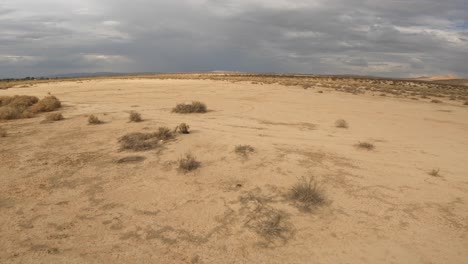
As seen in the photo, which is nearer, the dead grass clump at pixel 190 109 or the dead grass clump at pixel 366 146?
the dead grass clump at pixel 366 146

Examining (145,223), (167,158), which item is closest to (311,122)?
(167,158)

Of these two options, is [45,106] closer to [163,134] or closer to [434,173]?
[163,134]

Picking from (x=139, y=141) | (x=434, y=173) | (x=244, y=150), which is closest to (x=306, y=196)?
(x=244, y=150)

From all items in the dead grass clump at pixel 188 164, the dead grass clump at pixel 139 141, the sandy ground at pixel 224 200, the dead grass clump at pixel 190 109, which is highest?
the dead grass clump at pixel 190 109

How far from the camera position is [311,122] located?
13000 millimetres

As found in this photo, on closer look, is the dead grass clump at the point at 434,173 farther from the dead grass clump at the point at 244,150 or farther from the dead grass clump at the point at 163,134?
the dead grass clump at the point at 163,134

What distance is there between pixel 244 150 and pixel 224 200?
7.78 feet

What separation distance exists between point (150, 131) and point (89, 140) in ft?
5.22

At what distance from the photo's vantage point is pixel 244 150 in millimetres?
8039

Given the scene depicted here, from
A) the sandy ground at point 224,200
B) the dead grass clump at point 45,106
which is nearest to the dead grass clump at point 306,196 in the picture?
the sandy ground at point 224,200

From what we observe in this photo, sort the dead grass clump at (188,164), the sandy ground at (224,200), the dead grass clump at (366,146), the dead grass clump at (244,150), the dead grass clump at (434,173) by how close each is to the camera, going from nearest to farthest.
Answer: the sandy ground at (224,200)
the dead grass clump at (188,164)
the dead grass clump at (434,173)
the dead grass clump at (244,150)
the dead grass clump at (366,146)

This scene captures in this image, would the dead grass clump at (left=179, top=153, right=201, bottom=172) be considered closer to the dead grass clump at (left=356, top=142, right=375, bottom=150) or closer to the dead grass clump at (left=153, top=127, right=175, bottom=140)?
the dead grass clump at (left=153, top=127, right=175, bottom=140)

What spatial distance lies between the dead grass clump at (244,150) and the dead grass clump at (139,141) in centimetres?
194

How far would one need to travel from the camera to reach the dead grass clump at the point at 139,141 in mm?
8227
